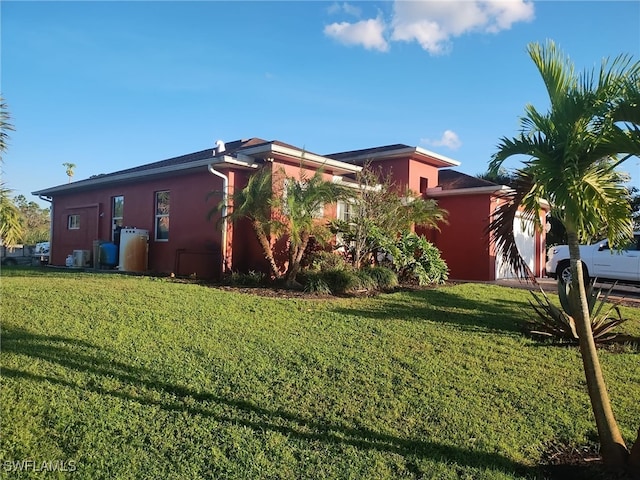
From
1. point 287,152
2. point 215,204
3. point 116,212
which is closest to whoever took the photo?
point 287,152

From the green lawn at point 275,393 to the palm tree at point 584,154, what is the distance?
853mm

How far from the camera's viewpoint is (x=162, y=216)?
14.1 meters

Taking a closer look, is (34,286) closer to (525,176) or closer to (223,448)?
(223,448)

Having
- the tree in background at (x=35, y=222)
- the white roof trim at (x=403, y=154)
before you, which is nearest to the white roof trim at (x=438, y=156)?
the white roof trim at (x=403, y=154)

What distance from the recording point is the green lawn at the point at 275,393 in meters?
3.52

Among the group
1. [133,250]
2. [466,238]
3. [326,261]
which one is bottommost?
[326,261]

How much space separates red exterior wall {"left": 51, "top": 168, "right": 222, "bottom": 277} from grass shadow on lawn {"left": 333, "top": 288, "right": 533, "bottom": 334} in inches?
187

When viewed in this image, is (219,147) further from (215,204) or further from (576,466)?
(576,466)

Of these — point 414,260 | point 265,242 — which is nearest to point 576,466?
point 265,242

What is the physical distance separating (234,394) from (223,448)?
35.0 inches

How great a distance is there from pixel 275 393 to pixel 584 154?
11.6 ft

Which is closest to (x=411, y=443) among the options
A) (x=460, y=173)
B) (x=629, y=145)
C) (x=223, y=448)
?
(x=223, y=448)

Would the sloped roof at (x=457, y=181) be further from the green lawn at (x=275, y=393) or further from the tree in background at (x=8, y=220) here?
the tree in background at (x=8, y=220)

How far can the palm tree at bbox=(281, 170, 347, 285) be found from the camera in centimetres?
1023
